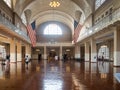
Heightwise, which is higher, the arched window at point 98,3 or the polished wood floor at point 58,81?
the arched window at point 98,3

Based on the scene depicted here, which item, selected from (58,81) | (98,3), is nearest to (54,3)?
(98,3)

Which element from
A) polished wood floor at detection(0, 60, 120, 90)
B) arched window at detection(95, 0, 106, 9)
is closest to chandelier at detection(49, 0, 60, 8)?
arched window at detection(95, 0, 106, 9)

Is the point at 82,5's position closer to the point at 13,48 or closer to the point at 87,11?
the point at 87,11

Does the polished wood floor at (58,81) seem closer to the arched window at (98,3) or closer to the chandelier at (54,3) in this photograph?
the arched window at (98,3)

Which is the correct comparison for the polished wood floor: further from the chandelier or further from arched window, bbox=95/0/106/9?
the chandelier

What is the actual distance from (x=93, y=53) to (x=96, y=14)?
7010mm

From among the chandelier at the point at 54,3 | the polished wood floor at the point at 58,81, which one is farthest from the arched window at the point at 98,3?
the polished wood floor at the point at 58,81

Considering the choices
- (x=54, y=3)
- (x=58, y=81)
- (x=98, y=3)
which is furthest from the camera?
(x=54, y=3)

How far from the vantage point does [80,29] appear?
148 feet

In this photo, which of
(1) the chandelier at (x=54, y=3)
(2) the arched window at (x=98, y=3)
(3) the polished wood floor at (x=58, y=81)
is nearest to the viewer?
(3) the polished wood floor at (x=58, y=81)

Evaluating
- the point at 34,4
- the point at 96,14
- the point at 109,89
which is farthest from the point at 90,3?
the point at 109,89

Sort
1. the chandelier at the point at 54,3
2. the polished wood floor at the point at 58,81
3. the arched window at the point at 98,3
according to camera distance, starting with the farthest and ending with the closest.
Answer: the chandelier at the point at 54,3, the arched window at the point at 98,3, the polished wood floor at the point at 58,81

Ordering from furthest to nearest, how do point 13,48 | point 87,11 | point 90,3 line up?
point 87,11, point 90,3, point 13,48

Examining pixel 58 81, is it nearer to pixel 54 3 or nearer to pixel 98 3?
pixel 98 3
